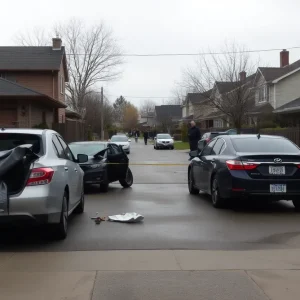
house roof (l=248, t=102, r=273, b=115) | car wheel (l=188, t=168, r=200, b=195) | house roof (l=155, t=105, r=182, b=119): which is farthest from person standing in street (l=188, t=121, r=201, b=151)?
house roof (l=155, t=105, r=182, b=119)

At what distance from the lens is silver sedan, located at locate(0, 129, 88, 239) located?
7.02 metres

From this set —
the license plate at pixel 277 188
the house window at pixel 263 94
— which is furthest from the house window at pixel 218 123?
the license plate at pixel 277 188

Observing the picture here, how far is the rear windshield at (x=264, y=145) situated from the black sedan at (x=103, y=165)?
392 cm

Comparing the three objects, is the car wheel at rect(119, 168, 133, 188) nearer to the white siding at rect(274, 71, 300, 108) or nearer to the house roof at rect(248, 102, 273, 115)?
→ the house roof at rect(248, 102, 273, 115)

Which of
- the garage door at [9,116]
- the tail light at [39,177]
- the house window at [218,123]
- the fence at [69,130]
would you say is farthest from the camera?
the house window at [218,123]

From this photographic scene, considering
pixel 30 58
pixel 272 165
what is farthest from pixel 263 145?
pixel 30 58

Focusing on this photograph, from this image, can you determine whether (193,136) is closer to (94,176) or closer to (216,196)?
(94,176)

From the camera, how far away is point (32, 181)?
23.5 feet

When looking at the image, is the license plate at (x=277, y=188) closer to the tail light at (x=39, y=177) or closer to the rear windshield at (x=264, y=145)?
A: the rear windshield at (x=264, y=145)

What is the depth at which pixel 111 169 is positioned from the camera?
46.4ft

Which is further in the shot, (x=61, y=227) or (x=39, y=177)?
(x=61, y=227)

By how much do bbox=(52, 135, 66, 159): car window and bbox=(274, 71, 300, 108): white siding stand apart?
119 ft

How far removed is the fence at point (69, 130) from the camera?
31.2m

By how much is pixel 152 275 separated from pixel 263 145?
213 inches
